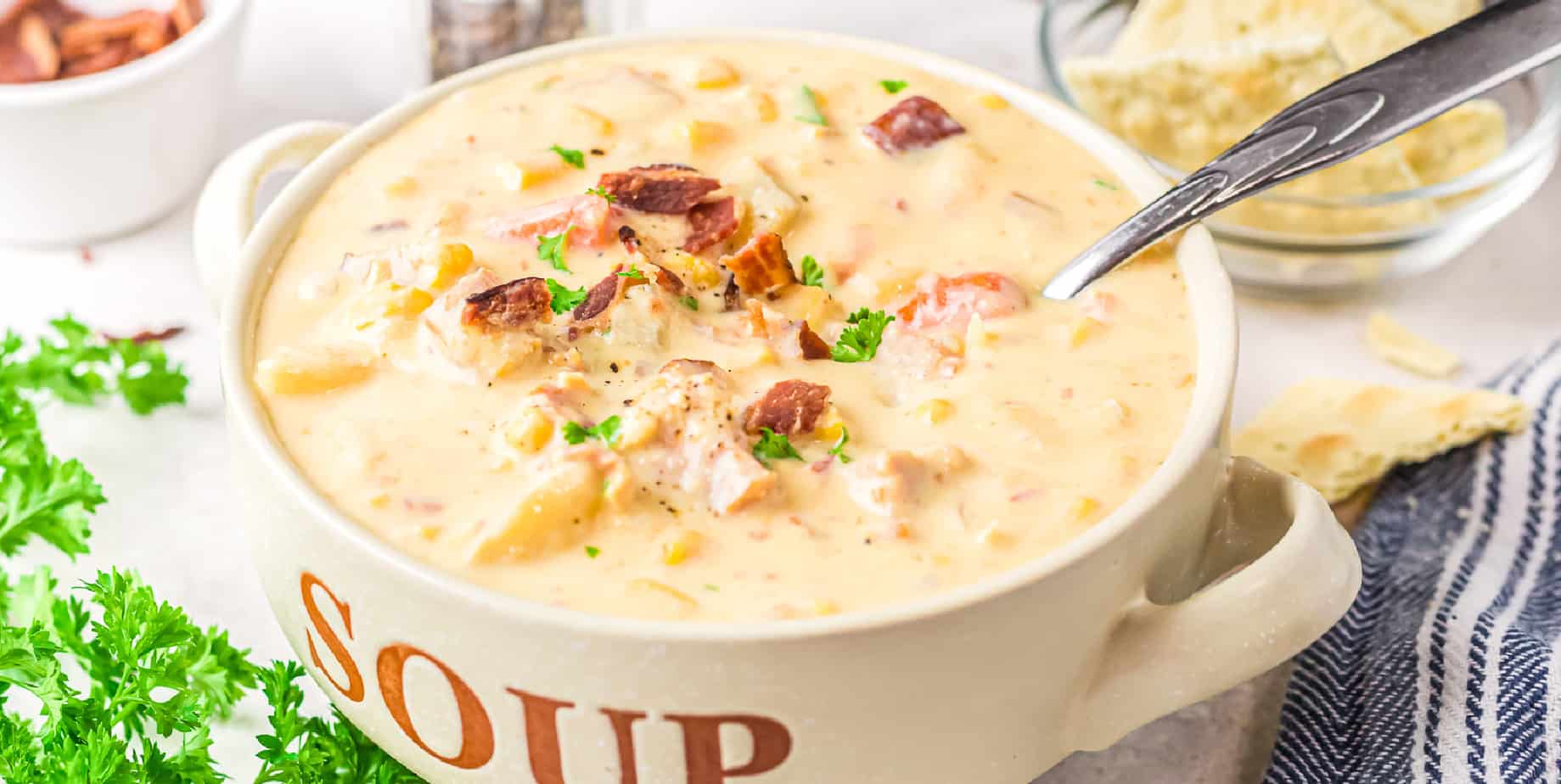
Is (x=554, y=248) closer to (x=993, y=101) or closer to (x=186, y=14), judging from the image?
(x=993, y=101)

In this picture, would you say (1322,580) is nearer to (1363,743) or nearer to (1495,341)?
(1363,743)

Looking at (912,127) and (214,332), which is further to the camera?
(214,332)

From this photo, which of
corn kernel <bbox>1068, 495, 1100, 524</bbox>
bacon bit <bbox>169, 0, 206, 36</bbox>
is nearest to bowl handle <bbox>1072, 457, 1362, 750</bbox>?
corn kernel <bbox>1068, 495, 1100, 524</bbox>

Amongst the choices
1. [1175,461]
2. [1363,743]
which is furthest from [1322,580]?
[1363,743]

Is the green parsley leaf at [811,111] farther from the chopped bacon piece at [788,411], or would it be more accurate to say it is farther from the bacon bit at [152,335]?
the bacon bit at [152,335]

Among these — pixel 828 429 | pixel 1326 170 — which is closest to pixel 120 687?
pixel 828 429

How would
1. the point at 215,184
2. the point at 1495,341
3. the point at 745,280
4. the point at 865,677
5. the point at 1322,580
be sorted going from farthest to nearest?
the point at 1495,341 → the point at 215,184 → the point at 745,280 → the point at 1322,580 → the point at 865,677
